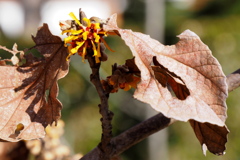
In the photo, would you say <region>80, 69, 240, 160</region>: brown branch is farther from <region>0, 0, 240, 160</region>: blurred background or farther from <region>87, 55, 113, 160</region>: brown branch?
<region>0, 0, 240, 160</region>: blurred background

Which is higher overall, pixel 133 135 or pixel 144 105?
pixel 133 135

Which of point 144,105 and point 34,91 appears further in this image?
point 144,105

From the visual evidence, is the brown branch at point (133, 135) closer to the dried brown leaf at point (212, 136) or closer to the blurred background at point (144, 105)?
the dried brown leaf at point (212, 136)

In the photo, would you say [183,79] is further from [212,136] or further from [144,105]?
[144,105]

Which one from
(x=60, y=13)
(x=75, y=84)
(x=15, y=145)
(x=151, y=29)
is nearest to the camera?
(x=15, y=145)

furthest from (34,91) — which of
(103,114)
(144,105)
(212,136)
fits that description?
(144,105)

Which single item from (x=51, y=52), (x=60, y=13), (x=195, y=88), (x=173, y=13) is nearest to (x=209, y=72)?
(x=195, y=88)

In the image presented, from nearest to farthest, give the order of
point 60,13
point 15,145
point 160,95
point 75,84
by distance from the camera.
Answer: point 160,95, point 15,145, point 75,84, point 60,13

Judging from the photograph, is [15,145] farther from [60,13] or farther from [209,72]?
[60,13]
